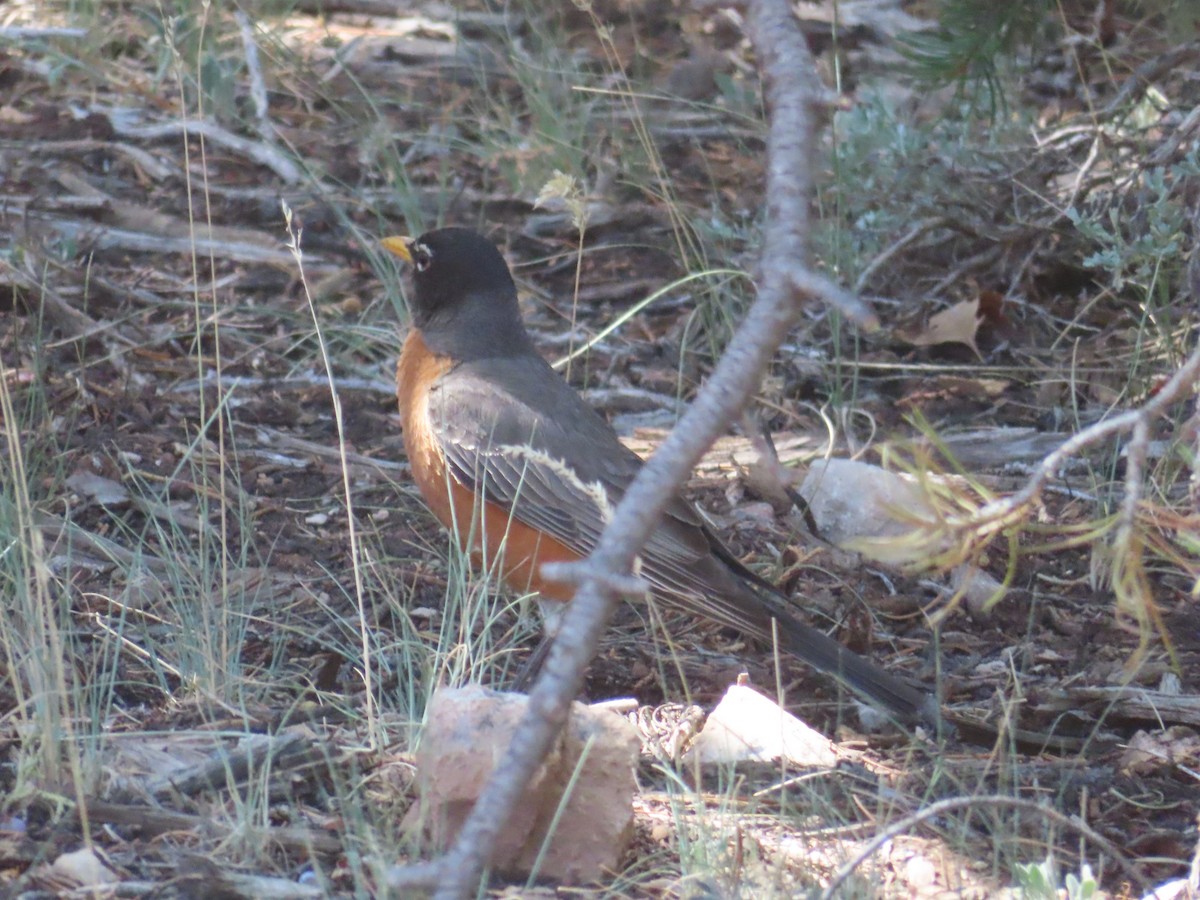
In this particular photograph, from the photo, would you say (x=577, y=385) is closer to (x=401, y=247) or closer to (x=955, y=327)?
(x=401, y=247)

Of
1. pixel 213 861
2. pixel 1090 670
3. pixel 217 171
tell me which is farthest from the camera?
pixel 217 171

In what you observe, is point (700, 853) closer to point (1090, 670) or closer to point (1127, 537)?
point (1127, 537)

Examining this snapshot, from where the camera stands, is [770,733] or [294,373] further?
[294,373]

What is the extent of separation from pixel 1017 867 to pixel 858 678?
3.58 ft

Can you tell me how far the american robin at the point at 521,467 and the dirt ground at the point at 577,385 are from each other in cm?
17

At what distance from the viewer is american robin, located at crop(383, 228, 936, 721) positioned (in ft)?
12.1

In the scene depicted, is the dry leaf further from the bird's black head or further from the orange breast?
the orange breast

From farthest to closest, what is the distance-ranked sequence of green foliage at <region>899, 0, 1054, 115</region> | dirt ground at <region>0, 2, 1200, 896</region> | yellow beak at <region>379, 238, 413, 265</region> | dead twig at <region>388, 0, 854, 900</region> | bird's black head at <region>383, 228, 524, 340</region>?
yellow beak at <region>379, 238, 413, 265</region>, bird's black head at <region>383, 228, 524, 340</region>, green foliage at <region>899, 0, 1054, 115</region>, dirt ground at <region>0, 2, 1200, 896</region>, dead twig at <region>388, 0, 854, 900</region>

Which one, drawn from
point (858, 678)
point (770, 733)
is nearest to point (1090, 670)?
point (858, 678)

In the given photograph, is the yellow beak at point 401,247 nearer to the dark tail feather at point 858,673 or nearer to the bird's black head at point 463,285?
the bird's black head at point 463,285

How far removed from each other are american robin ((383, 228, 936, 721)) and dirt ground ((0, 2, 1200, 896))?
0.17 m

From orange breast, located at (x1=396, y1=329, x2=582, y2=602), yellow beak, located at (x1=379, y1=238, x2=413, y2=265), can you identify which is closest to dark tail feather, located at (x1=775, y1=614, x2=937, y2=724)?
orange breast, located at (x1=396, y1=329, x2=582, y2=602)

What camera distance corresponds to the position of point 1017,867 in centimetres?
237

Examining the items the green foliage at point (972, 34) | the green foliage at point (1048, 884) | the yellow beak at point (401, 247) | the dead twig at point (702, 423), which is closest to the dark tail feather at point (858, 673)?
the green foliage at point (1048, 884)
